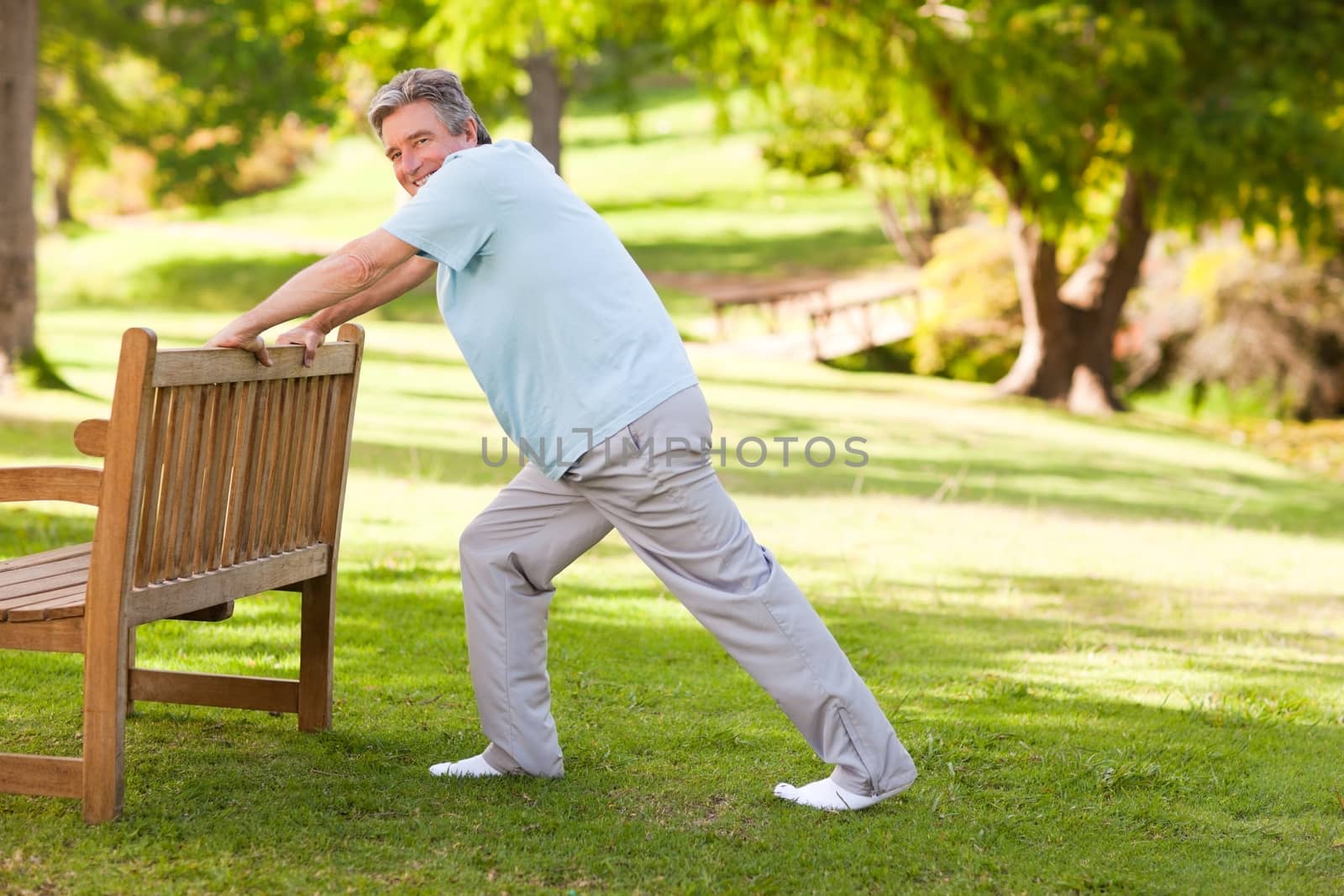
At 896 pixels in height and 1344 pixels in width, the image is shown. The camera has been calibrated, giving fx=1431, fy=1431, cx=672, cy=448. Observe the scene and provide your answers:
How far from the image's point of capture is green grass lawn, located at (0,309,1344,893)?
3.37m

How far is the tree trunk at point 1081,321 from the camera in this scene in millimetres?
17797

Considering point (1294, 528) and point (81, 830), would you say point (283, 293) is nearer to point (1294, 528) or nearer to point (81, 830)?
point (81, 830)

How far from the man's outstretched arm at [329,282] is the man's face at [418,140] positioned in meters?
0.27

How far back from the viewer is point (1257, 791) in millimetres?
4059

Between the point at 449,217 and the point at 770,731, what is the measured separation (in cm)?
201

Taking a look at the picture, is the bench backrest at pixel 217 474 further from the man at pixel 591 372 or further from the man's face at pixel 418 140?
the man's face at pixel 418 140

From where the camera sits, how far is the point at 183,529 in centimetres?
353

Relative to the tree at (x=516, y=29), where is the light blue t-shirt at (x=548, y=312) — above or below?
below

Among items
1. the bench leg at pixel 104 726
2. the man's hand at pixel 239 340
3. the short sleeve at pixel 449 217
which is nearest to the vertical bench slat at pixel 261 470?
the man's hand at pixel 239 340

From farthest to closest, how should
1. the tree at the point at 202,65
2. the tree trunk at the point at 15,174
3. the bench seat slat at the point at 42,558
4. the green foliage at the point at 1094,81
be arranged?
the tree at the point at 202,65, the green foliage at the point at 1094,81, the tree trunk at the point at 15,174, the bench seat slat at the point at 42,558

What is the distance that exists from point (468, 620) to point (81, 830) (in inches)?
42.0

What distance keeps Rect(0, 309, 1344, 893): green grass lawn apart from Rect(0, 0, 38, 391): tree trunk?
296 centimetres

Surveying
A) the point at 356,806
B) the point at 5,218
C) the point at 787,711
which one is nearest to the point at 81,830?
the point at 356,806

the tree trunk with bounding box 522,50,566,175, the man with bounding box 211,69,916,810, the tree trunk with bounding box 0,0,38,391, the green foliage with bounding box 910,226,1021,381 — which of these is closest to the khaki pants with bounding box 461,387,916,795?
the man with bounding box 211,69,916,810
